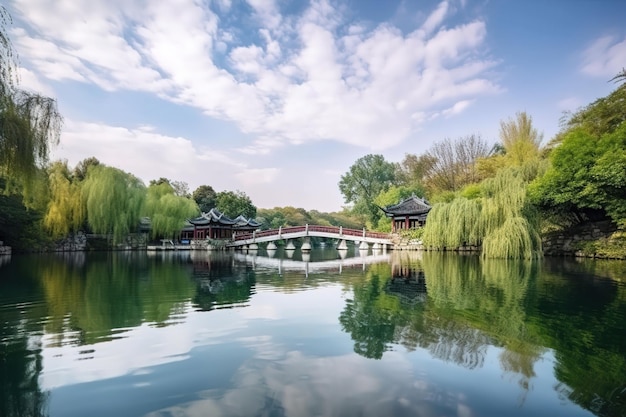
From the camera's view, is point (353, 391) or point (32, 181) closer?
point (353, 391)

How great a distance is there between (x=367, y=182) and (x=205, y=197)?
1781 centimetres

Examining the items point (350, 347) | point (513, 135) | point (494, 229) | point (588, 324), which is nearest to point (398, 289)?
point (588, 324)

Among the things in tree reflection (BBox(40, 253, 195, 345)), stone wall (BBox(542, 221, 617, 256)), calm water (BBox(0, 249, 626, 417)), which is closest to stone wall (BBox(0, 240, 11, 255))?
tree reflection (BBox(40, 253, 195, 345))

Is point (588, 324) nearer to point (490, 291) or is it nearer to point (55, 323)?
point (490, 291)

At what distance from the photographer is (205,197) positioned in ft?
133

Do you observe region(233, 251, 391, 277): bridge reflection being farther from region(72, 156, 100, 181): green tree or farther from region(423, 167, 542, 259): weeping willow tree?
region(72, 156, 100, 181): green tree

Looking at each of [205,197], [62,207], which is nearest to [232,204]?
[205,197]

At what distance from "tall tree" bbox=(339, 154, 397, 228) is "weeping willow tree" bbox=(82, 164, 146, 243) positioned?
23775 millimetres

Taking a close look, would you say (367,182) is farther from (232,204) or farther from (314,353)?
(314,353)

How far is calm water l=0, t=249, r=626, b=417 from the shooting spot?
9.28 ft

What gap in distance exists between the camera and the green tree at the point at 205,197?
3991 cm

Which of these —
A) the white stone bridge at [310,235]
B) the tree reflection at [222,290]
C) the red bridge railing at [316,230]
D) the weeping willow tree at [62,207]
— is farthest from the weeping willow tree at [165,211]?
the tree reflection at [222,290]

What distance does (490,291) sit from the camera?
767cm

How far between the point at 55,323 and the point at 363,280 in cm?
670
